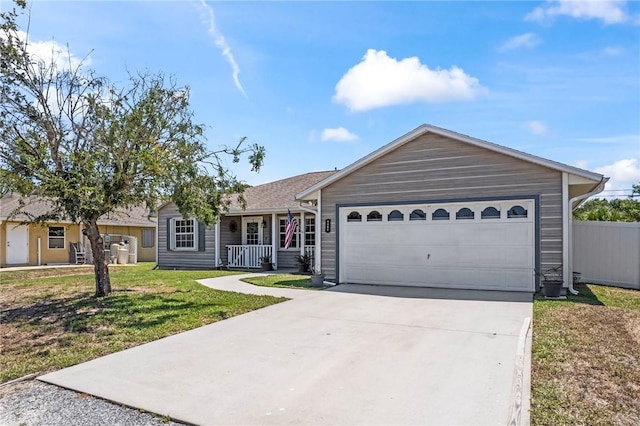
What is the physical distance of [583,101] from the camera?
1233cm

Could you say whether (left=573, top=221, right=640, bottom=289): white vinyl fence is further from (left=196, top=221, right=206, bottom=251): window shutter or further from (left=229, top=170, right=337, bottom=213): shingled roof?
(left=196, top=221, right=206, bottom=251): window shutter

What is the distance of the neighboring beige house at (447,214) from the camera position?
32.6ft

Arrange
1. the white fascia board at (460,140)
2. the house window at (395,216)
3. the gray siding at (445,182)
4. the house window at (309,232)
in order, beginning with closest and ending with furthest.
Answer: the white fascia board at (460,140) → the gray siding at (445,182) → the house window at (395,216) → the house window at (309,232)

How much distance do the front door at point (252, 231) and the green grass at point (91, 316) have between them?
6.09 metres

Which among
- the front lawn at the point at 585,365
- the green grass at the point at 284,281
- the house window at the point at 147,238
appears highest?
the house window at the point at 147,238

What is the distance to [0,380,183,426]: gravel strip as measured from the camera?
3584mm

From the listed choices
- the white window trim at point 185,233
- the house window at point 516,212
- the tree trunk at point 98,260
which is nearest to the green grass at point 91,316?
the tree trunk at point 98,260

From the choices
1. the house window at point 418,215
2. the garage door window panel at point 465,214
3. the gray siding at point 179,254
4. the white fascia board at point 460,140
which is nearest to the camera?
the white fascia board at point 460,140

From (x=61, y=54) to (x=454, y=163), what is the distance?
31.2 feet

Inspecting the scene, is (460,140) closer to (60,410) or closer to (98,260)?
(98,260)

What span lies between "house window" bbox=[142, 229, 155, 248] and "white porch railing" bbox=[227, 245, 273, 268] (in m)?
11.3

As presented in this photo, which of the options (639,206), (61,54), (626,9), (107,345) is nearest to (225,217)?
(61,54)

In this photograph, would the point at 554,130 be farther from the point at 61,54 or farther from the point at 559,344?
the point at 61,54

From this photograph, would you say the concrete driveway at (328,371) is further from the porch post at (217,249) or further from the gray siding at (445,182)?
the porch post at (217,249)
